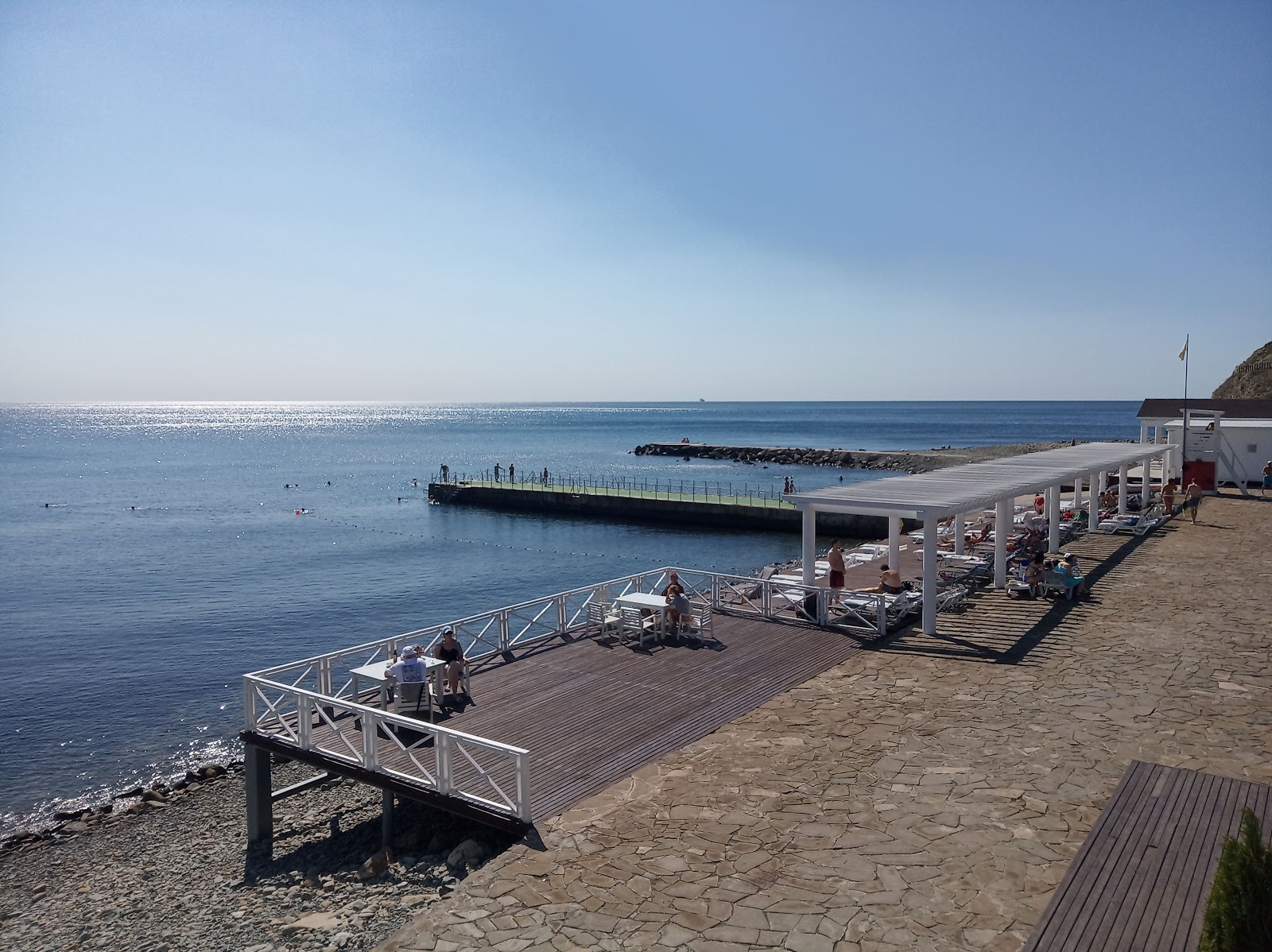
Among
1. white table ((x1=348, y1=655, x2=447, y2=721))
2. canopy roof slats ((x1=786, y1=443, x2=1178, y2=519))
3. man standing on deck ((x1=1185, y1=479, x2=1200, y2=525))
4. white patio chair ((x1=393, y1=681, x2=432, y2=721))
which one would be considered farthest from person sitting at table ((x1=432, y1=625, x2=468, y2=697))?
man standing on deck ((x1=1185, y1=479, x2=1200, y2=525))

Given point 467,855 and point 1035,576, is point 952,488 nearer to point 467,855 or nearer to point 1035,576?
point 1035,576

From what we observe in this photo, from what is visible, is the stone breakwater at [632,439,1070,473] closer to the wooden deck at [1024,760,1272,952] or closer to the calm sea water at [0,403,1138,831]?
the calm sea water at [0,403,1138,831]

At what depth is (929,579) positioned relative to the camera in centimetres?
1460

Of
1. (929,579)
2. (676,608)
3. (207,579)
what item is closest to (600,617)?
(676,608)

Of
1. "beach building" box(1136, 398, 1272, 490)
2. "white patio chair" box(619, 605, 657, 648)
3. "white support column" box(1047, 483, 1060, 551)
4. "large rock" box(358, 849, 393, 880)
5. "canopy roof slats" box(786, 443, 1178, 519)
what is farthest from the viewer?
"beach building" box(1136, 398, 1272, 490)

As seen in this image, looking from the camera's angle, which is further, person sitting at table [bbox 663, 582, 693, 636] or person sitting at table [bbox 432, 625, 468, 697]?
person sitting at table [bbox 663, 582, 693, 636]

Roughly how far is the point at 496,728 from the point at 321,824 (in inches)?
148

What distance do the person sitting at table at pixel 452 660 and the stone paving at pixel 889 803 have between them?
3744mm

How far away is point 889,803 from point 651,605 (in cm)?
651

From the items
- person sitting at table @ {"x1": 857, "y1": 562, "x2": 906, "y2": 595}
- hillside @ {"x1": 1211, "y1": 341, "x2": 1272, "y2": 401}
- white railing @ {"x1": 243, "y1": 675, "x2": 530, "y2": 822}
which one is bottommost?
white railing @ {"x1": 243, "y1": 675, "x2": 530, "y2": 822}

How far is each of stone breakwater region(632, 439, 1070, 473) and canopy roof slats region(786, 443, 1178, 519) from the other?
50424 mm

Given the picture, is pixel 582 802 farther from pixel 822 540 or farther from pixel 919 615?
pixel 822 540

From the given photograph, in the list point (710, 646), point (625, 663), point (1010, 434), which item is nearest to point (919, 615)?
point (710, 646)

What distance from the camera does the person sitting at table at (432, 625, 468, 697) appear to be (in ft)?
39.3
